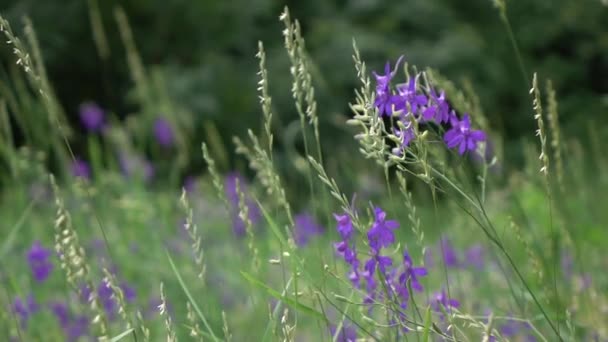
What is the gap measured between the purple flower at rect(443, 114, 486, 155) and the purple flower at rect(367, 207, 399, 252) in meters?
0.17

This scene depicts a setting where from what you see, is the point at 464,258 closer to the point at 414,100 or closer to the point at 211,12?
the point at 414,100

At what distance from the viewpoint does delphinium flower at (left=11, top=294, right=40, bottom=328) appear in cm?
243

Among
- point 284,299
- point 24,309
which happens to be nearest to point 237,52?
point 24,309

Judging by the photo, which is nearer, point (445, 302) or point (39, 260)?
point (445, 302)

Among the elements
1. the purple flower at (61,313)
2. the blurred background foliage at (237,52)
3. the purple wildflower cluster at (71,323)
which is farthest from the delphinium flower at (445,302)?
the blurred background foliage at (237,52)

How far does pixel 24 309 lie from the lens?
246cm

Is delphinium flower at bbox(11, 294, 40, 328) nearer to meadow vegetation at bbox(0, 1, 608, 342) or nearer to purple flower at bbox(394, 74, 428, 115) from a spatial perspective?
meadow vegetation at bbox(0, 1, 608, 342)

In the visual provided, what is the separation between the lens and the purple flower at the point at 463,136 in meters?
1.42

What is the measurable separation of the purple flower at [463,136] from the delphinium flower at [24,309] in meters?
1.24

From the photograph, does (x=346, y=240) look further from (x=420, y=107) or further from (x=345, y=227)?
(x=420, y=107)

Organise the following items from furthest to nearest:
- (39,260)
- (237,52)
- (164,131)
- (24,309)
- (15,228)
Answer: (237,52), (164,131), (39,260), (24,309), (15,228)

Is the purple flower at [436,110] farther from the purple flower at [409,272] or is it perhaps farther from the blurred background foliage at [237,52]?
the blurred background foliage at [237,52]

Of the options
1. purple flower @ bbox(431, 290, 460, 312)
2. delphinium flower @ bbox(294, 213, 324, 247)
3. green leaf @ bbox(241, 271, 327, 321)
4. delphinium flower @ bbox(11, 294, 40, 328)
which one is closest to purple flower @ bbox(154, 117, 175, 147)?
delphinium flower @ bbox(294, 213, 324, 247)

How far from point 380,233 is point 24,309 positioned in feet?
4.68
